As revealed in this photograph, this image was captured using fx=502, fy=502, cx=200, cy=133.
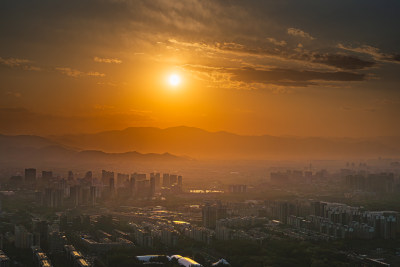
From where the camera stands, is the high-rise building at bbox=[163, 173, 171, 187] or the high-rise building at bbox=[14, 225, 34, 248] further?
the high-rise building at bbox=[163, 173, 171, 187]

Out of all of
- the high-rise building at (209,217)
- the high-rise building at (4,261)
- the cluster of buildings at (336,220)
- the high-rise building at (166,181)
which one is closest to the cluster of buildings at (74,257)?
the high-rise building at (4,261)

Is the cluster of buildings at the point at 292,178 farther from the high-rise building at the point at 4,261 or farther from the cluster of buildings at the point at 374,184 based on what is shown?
the high-rise building at the point at 4,261

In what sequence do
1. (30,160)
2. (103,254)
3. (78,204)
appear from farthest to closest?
(30,160) → (78,204) → (103,254)

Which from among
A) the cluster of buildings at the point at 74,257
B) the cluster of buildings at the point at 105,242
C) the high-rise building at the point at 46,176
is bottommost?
the cluster of buildings at the point at 74,257

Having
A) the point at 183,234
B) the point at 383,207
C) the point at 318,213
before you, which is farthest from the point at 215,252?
the point at 383,207

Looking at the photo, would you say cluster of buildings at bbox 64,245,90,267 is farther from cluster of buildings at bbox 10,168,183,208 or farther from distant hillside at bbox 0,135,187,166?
distant hillside at bbox 0,135,187,166

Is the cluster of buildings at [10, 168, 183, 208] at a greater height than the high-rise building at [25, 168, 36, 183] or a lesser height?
lesser

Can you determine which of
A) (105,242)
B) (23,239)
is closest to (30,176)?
(23,239)

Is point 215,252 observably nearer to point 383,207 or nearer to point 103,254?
point 103,254

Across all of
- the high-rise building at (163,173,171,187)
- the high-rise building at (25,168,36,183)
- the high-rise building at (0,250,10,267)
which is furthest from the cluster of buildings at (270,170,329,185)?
the high-rise building at (0,250,10,267)

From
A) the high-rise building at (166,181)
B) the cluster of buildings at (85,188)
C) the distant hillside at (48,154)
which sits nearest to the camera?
the cluster of buildings at (85,188)

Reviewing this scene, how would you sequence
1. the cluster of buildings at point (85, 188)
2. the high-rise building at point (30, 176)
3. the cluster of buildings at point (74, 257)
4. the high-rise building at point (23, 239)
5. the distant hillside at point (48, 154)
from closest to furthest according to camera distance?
the cluster of buildings at point (74, 257), the high-rise building at point (23, 239), the cluster of buildings at point (85, 188), the high-rise building at point (30, 176), the distant hillside at point (48, 154)
